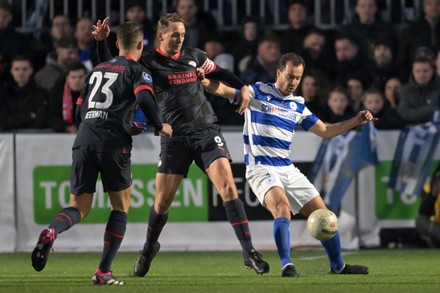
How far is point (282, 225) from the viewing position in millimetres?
9938

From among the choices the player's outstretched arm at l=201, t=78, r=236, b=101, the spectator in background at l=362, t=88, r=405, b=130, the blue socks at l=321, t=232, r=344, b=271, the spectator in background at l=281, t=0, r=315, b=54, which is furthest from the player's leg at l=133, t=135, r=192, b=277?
the spectator in background at l=281, t=0, r=315, b=54

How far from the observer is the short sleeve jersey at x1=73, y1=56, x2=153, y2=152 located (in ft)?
30.3

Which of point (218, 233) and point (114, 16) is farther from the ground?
point (114, 16)

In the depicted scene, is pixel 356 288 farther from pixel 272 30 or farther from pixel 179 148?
pixel 272 30

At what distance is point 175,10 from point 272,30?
4.71ft

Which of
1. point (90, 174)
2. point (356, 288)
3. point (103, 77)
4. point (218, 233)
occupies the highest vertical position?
point (103, 77)

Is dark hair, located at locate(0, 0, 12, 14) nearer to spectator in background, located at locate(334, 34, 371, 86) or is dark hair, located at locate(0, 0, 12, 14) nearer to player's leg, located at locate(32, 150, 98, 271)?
spectator in background, located at locate(334, 34, 371, 86)

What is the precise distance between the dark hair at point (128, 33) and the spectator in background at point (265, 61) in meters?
6.14

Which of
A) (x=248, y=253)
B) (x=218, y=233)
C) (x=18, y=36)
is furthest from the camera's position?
(x=18, y=36)

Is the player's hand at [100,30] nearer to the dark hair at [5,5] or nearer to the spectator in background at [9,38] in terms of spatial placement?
the spectator in background at [9,38]

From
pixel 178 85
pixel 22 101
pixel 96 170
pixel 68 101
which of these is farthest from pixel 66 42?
pixel 96 170

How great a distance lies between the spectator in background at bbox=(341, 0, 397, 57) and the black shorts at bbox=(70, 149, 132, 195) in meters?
7.54

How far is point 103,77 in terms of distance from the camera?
931 cm

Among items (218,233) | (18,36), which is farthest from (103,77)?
(18,36)
